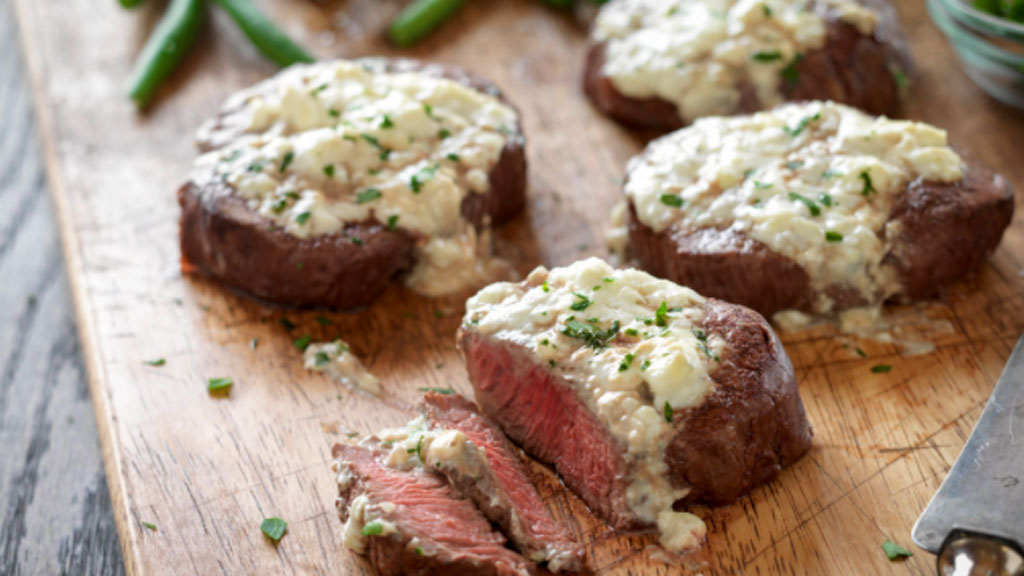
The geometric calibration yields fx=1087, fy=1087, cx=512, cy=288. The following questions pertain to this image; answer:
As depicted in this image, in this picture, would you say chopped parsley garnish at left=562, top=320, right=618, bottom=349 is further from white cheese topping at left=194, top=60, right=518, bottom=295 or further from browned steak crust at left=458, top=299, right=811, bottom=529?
white cheese topping at left=194, top=60, right=518, bottom=295

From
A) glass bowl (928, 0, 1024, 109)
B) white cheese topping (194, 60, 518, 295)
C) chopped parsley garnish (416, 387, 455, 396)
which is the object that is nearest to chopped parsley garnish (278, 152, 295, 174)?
white cheese topping (194, 60, 518, 295)

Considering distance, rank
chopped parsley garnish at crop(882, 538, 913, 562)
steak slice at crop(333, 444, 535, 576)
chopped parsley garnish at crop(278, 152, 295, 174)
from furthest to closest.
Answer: chopped parsley garnish at crop(278, 152, 295, 174) → chopped parsley garnish at crop(882, 538, 913, 562) → steak slice at crop(333, 444, 535, 576)

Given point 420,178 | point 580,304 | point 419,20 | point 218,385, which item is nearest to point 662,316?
point 580,304

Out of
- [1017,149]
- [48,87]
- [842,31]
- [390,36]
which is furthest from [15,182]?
[1017,149]

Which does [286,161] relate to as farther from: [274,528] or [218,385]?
[274,528]

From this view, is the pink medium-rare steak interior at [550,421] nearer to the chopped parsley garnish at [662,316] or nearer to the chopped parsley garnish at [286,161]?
the chopped parsley garnish at [662,316]

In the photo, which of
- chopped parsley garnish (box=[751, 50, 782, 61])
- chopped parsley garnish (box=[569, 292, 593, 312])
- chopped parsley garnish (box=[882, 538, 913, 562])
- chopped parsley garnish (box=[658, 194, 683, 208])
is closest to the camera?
chopped parsley garnish (box=[882, 538, 913, 562])

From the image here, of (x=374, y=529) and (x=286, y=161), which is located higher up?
(x=286, y=161)
